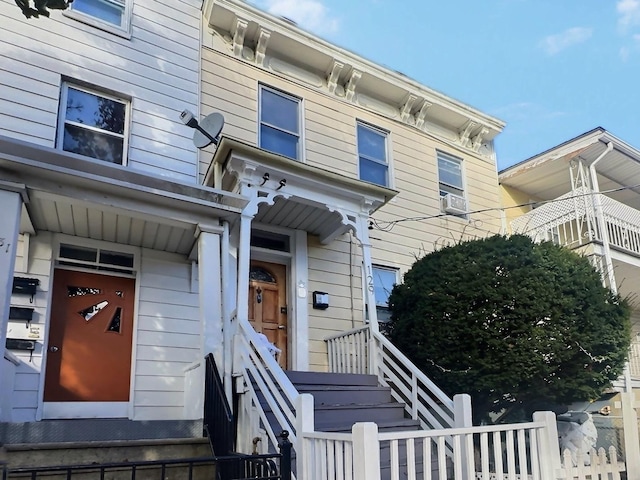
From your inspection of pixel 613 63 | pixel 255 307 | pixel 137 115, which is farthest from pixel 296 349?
pixel 613 63

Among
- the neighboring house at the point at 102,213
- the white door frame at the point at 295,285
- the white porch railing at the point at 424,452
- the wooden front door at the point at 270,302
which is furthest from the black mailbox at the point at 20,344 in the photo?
the white porch railing at the point at 424,452

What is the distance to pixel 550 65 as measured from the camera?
2209cm

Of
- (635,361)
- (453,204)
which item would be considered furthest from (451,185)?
(635,361)

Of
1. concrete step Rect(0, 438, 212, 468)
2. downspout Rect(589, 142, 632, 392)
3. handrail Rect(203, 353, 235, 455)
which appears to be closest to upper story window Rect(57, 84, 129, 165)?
handrail Rect(203, 353, 235, 455)

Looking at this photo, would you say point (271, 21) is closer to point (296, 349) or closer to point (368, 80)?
point (368, 80)

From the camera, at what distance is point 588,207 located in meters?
11.0

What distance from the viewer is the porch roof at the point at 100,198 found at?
4.97 metres

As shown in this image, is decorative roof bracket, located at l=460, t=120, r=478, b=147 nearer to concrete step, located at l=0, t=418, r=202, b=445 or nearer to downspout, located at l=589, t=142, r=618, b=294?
downspout, located at l=589, t=142, r=618, b=294

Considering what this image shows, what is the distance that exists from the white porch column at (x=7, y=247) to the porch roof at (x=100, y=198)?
0.39 feet

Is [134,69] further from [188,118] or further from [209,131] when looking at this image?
[188,118]

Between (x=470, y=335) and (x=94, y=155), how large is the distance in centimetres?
526

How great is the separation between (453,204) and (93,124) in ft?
21.5

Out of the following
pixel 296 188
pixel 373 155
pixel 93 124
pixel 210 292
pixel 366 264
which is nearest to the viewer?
pixel 210 292

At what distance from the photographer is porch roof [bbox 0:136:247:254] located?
4.97m
